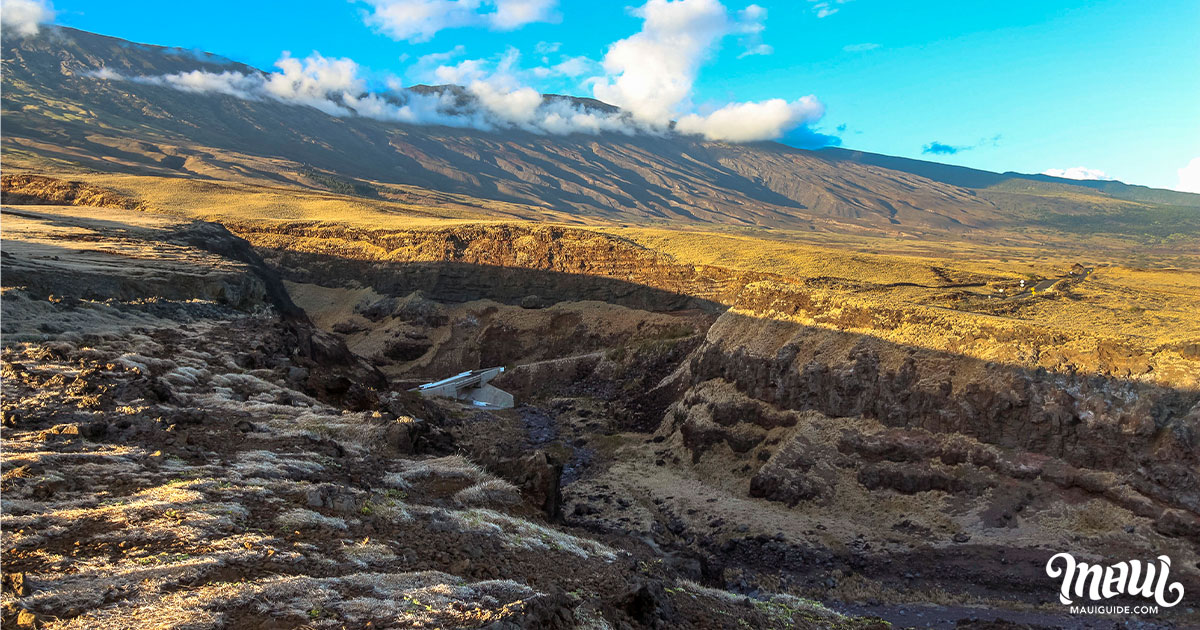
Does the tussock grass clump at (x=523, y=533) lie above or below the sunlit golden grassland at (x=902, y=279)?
below

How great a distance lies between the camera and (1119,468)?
19984mm

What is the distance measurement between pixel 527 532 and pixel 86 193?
62630 millimetres

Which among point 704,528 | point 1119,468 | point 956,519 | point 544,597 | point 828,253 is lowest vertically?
point 704,528

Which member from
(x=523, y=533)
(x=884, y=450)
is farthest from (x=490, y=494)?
(x=884, y=450)

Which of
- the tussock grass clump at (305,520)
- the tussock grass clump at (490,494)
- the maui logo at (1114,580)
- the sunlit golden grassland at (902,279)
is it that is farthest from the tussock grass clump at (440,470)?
the sunlit golden grassland at (902,279)

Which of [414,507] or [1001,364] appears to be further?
[1001,364]

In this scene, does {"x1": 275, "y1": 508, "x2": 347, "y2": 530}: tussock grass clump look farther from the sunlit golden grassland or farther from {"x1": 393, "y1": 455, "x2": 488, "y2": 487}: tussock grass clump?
the sunlit golden grassland

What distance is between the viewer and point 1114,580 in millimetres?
17734

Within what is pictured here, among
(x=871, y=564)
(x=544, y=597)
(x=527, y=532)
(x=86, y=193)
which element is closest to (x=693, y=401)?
(x=871, y=564)

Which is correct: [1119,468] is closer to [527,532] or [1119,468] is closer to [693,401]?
[693,401]

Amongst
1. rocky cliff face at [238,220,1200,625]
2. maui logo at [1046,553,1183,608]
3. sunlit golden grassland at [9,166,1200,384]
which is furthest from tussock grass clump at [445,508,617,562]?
sunlit golden grassland at [9,166,1200,384]

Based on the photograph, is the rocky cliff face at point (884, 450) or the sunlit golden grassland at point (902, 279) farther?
the sunlit golden grassland at point (902, 279)

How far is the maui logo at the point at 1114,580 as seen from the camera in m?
17.0

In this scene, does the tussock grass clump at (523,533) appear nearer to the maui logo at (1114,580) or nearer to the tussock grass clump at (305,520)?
the tussock grass clump at (305,520)
